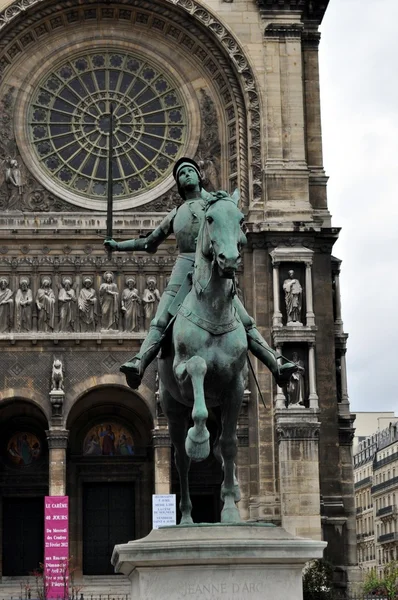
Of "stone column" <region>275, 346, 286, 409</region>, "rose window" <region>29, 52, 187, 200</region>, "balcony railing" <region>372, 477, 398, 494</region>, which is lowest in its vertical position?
"stone column" <region>275, 346, 286, 409</region>

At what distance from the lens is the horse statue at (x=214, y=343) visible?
34.6 feet

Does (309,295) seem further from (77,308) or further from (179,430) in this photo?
(179,430)

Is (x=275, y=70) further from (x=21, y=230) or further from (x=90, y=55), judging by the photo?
(x=21, y=230)

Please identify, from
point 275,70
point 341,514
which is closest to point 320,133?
point 275,70

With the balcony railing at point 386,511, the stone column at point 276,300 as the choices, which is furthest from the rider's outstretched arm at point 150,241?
the balcony railing at point 386,511

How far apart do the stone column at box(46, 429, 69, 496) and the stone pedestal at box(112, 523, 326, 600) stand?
2153cm

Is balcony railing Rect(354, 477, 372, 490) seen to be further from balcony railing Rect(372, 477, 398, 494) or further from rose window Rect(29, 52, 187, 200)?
rose window Rect(29, 52, 187, 200)

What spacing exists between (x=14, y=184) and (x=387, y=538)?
39.5m

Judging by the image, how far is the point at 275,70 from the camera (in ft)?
114

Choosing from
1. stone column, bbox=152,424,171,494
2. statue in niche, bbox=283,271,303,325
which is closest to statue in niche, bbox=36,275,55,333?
stone column, bbox=152,424,171,494

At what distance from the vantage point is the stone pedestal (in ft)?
32.8

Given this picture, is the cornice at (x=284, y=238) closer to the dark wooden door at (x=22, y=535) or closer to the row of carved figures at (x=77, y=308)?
the row of carved figures at (x=77, y=308)

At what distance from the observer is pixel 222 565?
396 inches

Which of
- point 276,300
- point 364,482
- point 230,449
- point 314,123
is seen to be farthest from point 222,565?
point 364,482
